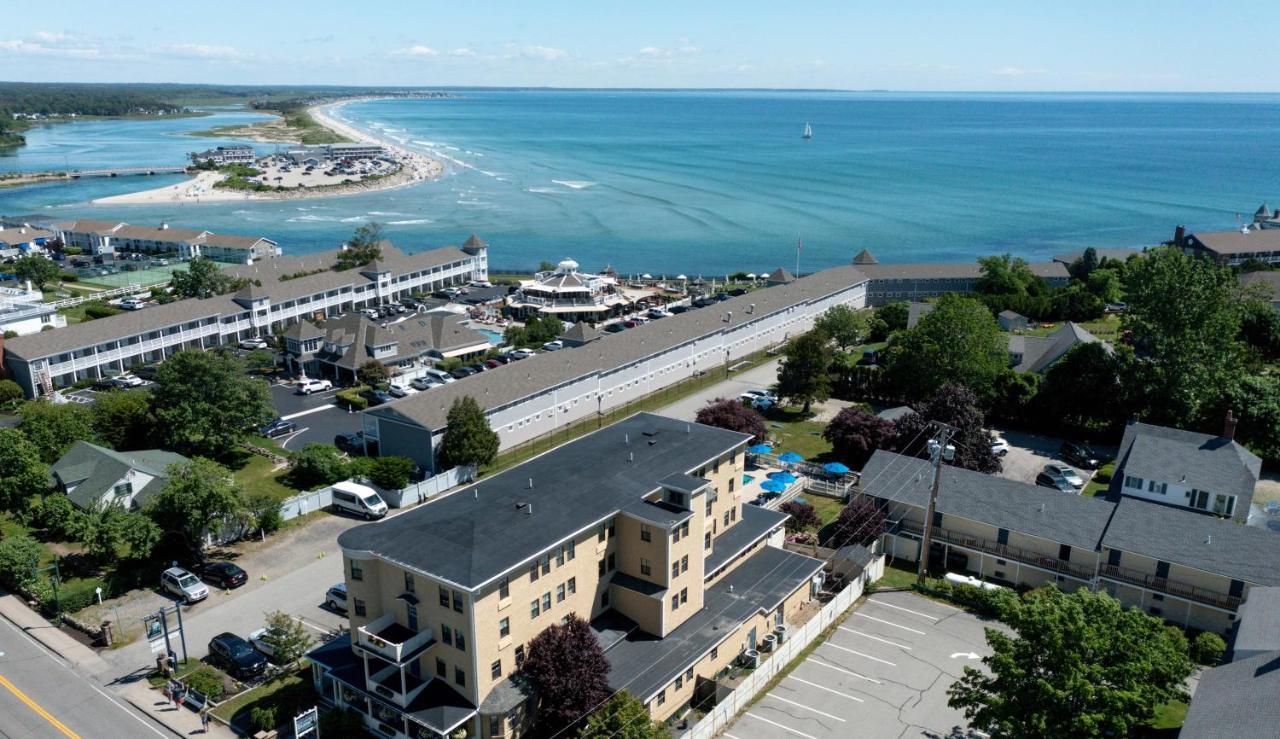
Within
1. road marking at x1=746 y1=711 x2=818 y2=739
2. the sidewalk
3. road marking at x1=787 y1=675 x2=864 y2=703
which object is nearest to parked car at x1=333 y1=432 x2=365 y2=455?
the sidewalk

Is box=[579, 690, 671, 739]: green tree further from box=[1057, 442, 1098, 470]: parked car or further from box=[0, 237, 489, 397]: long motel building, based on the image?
box=[0, 237, 489, 397]: long motel building

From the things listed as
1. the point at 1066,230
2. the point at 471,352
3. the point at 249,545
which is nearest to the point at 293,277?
the point at 471,352

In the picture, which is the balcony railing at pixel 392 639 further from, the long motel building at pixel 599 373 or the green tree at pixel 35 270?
the green tree at pixel 35 270

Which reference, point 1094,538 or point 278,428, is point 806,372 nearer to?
point 1094,538

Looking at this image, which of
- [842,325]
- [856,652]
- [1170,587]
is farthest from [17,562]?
[842,325]

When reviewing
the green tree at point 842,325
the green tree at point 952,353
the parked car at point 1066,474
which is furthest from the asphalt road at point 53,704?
the green tree at point 842,325
